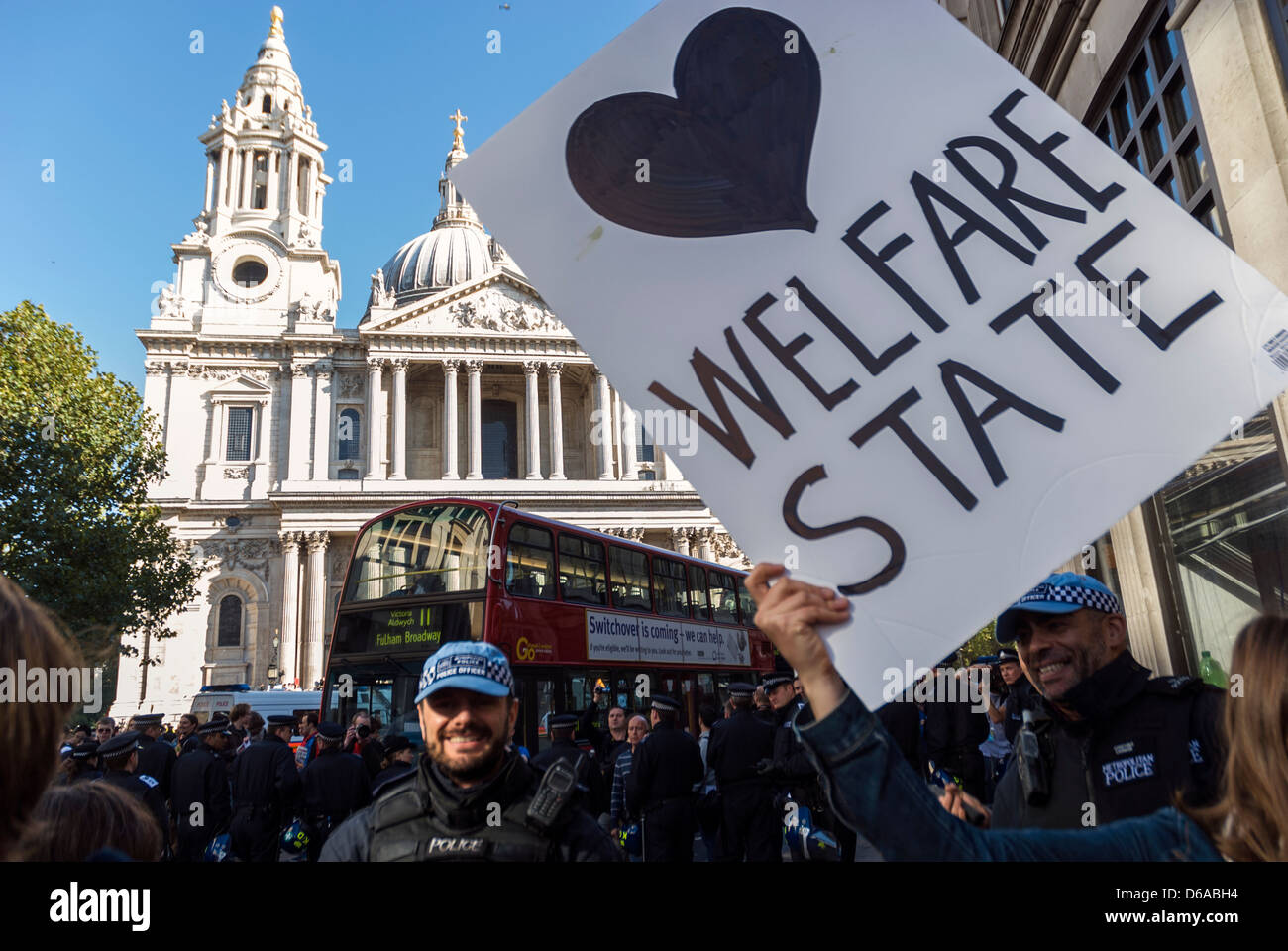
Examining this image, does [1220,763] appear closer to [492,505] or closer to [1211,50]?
[1211,50]

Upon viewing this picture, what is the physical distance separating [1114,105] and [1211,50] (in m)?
2.69

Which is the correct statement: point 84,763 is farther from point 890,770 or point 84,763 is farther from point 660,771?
point 890,770

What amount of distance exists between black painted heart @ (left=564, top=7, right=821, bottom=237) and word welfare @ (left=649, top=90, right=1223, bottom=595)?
251 millimetres

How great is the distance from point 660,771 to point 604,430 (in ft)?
127

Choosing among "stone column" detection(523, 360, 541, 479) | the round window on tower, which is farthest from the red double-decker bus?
the round window on tower

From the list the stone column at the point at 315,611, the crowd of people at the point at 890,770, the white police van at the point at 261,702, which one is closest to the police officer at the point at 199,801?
the crowd of people at the point at 890,770

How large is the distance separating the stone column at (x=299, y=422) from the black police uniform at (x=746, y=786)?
125 feet

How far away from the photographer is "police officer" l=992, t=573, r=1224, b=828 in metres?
2.04

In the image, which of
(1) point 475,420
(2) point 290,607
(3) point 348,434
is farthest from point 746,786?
(3) point 348,434

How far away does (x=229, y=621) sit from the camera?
39562mm

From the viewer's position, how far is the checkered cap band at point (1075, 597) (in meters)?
2.18

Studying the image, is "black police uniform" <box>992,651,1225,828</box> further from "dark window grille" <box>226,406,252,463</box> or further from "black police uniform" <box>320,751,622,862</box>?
"dark window grille" <box>226,406,252,463</box>
